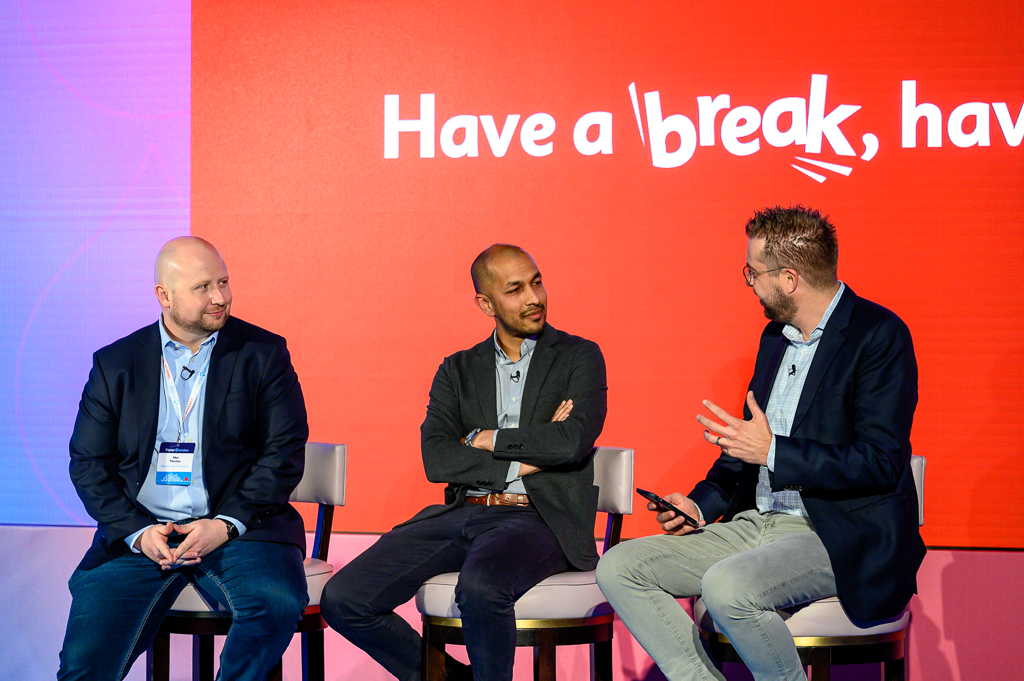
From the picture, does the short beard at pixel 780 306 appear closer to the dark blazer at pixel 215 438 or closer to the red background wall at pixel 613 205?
→ the red background wall at pixel 613 205

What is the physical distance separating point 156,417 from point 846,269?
2786 mm

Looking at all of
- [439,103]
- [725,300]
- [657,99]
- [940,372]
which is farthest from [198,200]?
[940,372]

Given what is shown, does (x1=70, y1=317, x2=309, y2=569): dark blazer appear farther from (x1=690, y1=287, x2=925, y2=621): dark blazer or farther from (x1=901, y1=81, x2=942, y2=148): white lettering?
(x1=901, y1=81, x2=942, y2=148): white lettering

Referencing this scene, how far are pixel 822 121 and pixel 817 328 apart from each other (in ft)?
4.82

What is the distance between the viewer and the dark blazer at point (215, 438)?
288 cm

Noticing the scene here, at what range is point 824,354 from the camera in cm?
262

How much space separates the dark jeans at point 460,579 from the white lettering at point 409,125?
1.80 metres

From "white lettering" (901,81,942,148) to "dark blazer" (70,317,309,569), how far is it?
2.75 meters

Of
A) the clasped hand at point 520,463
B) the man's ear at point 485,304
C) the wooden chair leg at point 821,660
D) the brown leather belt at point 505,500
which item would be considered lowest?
the wooden chair leg at point 821,660

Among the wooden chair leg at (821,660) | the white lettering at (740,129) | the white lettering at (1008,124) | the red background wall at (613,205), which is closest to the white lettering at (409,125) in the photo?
the red background wall at (613,205)

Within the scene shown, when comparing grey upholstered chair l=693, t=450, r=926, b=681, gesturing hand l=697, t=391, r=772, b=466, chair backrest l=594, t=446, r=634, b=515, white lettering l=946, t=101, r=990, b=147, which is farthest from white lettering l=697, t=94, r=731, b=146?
grey upholstered chair l=693, t=450, r=926, b=681

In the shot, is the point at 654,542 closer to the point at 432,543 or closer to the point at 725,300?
the point at 432,543

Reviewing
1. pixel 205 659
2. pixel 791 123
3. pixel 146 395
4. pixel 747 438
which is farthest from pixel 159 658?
pixel 791 123

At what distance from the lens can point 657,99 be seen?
3.90m
